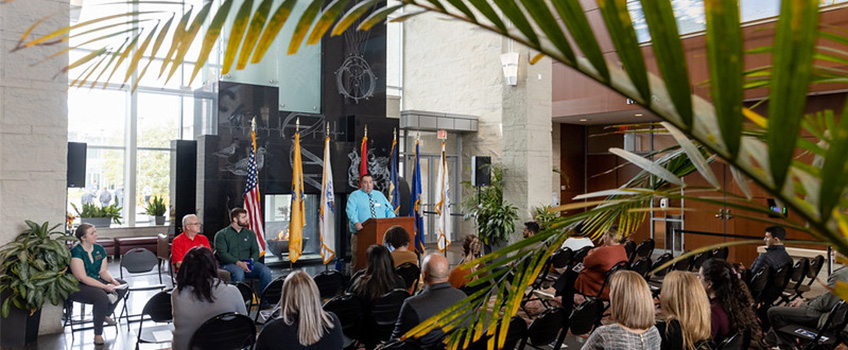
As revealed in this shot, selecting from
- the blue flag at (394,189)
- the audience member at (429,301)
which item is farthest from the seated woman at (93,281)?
the blue flag at (394,189)

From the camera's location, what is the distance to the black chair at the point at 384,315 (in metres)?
4.87

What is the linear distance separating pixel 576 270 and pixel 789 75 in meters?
6.98

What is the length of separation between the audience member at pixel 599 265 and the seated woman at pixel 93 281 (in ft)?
16.1

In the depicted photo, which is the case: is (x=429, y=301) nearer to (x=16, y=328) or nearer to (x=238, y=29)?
(x=238, y=29)

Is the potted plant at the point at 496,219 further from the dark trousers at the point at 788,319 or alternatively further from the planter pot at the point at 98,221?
the planter pot at the point at 98,221

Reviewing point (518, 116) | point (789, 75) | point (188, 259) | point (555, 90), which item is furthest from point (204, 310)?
point (555, 90)

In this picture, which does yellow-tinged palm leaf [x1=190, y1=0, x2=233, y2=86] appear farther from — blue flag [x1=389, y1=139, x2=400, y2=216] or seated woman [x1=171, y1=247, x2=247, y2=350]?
blue flag [x1=389, y1=139, x2=400, y2=216]

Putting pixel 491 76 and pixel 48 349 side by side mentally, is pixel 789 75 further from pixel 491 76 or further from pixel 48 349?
pixel 491 76

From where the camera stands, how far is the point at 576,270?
721 centimetres

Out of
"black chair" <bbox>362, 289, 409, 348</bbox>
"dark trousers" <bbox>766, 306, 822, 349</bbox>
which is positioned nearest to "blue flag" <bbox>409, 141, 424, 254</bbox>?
"black chair" <bbox>362, 289, 409, 348</bbox>

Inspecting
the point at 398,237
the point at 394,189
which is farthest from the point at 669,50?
the point at 394,189

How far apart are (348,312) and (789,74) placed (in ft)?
15.3

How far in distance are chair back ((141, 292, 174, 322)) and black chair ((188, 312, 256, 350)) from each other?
114 cm

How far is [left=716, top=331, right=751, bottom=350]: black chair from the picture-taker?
12.2 feet
